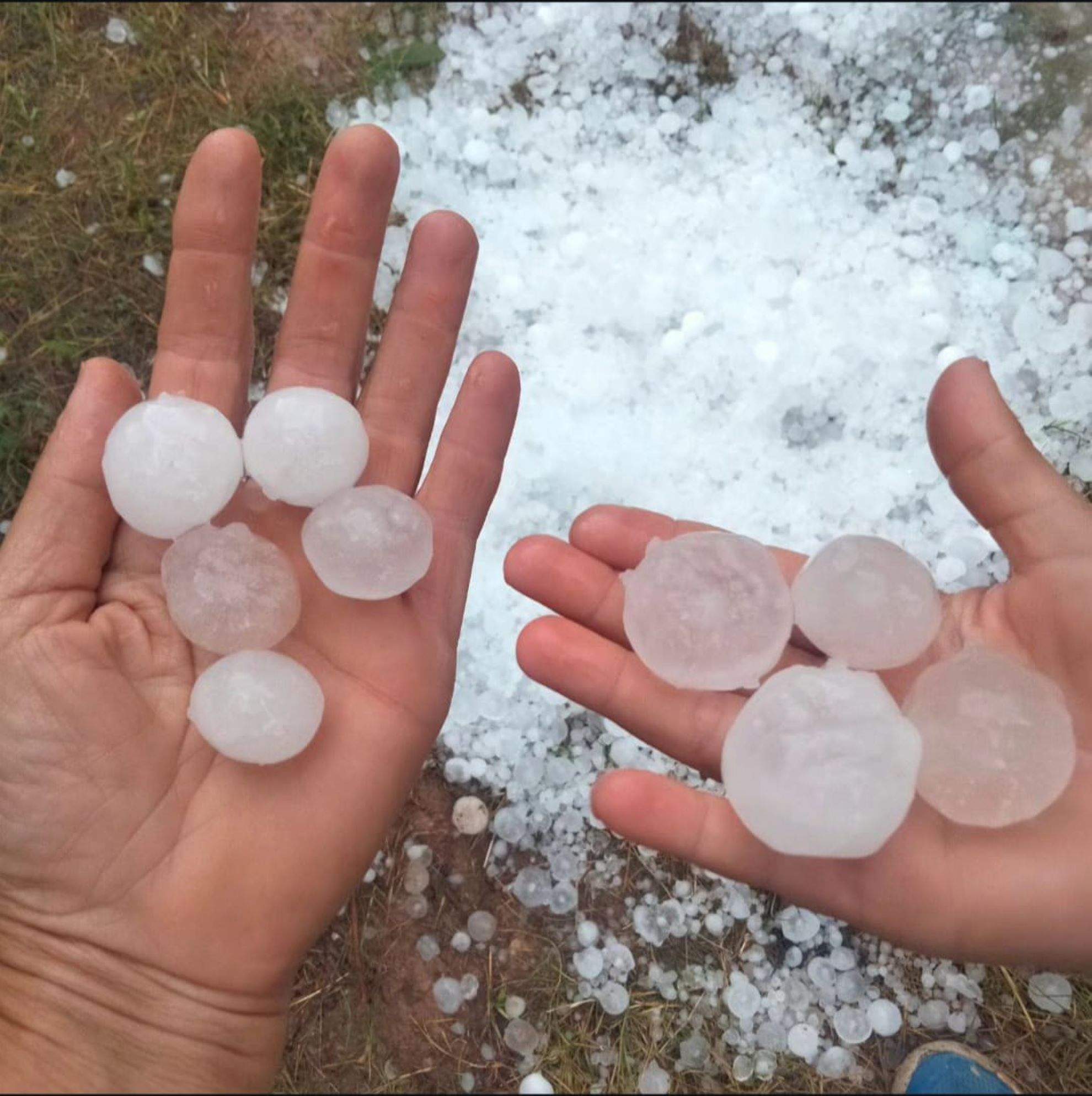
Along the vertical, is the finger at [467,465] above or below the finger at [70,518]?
above

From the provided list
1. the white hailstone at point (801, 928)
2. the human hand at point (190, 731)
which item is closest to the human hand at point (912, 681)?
the human hand at point (190, 731)

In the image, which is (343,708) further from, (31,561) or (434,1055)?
(434,1055)

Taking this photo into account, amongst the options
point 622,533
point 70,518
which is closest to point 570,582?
point 622,533

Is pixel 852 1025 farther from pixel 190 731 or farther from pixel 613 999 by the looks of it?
pixel 190 731

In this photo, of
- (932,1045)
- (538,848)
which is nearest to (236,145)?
(538,848)

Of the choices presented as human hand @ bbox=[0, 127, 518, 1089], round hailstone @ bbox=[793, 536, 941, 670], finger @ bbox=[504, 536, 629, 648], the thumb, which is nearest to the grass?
human hand @ bbox=[0, 127, 518, 1089]

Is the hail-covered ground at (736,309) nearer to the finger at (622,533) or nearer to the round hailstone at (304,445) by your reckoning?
the finger at (622,533)
